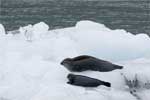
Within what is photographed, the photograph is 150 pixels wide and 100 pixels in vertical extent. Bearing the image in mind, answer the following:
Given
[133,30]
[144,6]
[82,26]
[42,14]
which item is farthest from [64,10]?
[82,26]

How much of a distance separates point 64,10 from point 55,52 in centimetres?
2757

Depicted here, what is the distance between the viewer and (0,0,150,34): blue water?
2842cm

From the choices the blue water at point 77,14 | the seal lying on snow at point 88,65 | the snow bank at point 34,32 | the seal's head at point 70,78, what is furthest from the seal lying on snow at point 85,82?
the blue water at point 77,14

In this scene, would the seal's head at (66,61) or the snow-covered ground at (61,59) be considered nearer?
the snow-covered ground at (61,59)

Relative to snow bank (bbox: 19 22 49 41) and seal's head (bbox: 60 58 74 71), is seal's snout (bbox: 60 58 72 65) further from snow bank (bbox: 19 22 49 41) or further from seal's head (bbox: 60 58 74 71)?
snow bank (bbox: 19 22 49 41)

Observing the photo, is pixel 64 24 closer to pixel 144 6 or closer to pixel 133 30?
pixel 133 30

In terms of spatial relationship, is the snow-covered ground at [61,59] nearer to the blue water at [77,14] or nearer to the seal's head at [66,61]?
the seal's head at [66,61]

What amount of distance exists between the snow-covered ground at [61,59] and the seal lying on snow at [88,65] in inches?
3.2

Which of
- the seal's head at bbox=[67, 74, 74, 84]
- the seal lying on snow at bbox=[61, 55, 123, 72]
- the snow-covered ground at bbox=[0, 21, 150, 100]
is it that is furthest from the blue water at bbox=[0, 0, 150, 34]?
the seal's head at bbox=[67, 74, 74, 84]

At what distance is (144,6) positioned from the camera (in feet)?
122

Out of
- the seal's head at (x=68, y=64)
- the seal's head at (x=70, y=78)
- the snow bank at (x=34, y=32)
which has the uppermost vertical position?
the seal's head at (x=68, y=64)

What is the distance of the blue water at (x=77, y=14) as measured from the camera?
1119 inches

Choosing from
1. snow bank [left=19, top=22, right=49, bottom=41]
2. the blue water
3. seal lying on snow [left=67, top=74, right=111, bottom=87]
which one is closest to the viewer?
seal lying on snow [left=67, top=74, right=111, bottom=87]

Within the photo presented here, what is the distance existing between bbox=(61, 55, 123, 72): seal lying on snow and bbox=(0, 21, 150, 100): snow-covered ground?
0.27ft
